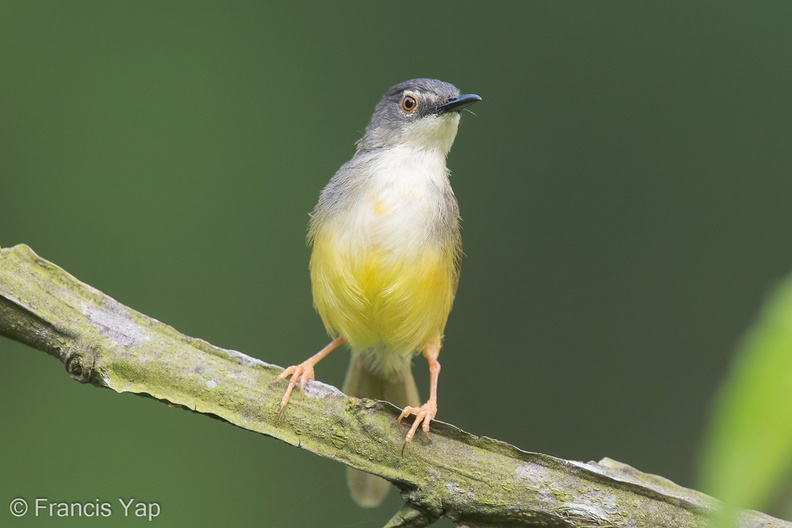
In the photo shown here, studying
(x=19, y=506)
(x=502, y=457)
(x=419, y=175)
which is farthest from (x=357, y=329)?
(x=19, y=506)

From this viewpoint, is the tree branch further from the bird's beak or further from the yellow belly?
the bird's beak

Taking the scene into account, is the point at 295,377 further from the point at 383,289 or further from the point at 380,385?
the point at 380,385

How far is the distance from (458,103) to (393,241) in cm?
92

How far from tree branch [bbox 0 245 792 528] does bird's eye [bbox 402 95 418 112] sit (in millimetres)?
1833

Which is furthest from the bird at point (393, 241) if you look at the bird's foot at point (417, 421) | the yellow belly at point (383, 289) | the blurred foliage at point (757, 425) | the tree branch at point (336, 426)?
the blurred foliage at point (757, 425)

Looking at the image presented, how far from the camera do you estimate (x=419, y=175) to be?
4.03 metres

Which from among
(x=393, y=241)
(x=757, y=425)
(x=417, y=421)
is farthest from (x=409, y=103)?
(x=757, y=425)

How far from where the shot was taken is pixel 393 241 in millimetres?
3734

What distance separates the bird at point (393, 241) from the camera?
3762 millimetres

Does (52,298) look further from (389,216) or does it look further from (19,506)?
(19,506)

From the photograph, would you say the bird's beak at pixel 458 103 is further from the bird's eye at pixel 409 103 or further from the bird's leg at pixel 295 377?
the bird's leg at pixel 295 377

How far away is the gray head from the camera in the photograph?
4.20 meters

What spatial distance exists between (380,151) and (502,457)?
6.30 feet

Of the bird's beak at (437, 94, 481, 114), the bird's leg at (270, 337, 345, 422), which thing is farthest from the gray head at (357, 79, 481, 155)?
the bird's leg at (270, 337, 345, 422)
